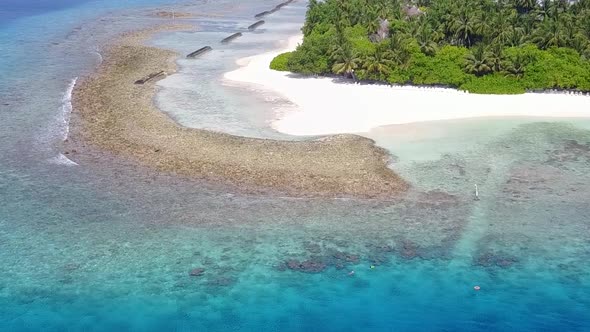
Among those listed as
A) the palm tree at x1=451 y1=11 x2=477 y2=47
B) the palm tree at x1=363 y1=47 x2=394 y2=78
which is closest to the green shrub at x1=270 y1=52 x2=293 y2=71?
the palm tree at x1=363 y1=47 x2=394 y2=78

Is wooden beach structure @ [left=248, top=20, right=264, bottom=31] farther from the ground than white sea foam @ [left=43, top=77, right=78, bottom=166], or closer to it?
farther from the ground

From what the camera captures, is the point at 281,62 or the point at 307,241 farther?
the point at 281,62

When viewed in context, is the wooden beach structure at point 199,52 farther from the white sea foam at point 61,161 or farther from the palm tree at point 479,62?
the white sea foam at point 61,161

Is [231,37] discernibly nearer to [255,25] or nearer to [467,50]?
[255,25]

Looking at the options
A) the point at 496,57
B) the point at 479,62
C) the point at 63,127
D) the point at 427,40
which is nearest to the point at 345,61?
the point at 427,40

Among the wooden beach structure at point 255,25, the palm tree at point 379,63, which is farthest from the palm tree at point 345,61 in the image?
the wooden beach structure at point 255,25

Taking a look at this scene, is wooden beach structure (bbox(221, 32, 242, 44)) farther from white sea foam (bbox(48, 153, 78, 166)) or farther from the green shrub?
white sea foam (bbox(48, 153, 78, 166))
